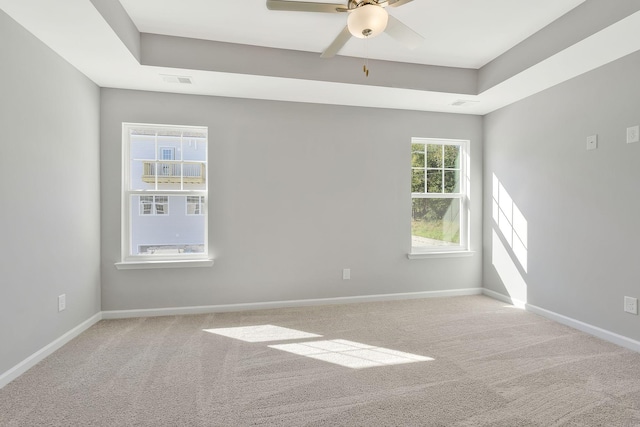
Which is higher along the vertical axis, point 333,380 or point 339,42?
point 339,42

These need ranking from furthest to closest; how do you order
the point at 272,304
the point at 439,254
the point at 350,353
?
Answer: the point at 439,254 → the point at 272,304 → the point at 350,353

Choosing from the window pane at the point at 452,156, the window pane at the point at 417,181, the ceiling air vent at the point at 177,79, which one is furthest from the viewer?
the window pane at the point at 452,156

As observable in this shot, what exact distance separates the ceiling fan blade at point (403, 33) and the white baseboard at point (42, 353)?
336cm

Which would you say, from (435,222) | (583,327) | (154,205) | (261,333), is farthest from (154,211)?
(583,327)

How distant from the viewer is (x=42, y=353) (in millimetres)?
2516

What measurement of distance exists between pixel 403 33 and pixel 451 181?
269 cm

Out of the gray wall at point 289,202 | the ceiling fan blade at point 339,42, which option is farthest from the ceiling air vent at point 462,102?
the ceiling fan blade at point 339,42

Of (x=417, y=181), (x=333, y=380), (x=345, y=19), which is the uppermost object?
(x=345, y=19)

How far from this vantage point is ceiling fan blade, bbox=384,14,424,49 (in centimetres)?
214

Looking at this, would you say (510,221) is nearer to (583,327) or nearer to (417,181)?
(417,181)

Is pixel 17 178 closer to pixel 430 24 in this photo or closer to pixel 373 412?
pixel 373 412

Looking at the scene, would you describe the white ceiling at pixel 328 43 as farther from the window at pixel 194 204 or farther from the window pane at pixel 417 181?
the window at pixel 194 204

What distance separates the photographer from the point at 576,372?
2322 millimetres

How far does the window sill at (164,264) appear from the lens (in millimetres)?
3459
